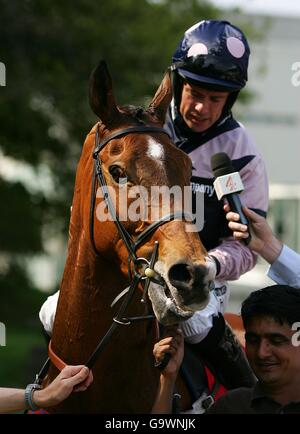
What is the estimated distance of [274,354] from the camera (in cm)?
404

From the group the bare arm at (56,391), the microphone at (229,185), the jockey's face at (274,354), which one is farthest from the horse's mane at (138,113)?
the bare arm at (56,391)

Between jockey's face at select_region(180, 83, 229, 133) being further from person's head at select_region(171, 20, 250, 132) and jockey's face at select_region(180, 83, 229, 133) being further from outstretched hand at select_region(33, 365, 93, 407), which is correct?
outstretched hand at select_region(33, 365, 93, 407)

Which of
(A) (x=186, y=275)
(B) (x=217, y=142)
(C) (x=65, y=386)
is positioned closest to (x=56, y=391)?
(C) (x=65, y=386)

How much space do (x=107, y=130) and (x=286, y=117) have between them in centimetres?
2901

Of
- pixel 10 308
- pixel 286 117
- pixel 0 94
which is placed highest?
pixel 0 94

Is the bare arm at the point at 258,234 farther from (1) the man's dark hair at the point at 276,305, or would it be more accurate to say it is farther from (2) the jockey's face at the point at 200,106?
(2) the jockey's face at the point at 200,106

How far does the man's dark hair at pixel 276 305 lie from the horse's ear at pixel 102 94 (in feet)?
3.64

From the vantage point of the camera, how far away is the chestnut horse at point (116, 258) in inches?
155

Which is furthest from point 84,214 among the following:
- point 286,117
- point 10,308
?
point 286,117

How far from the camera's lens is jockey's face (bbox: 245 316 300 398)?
157 inches

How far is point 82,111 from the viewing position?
1723cm

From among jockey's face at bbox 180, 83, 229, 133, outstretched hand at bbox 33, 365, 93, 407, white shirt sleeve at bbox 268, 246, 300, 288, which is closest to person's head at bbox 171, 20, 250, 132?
jockey's face at bbox 180, 83, 229, 133

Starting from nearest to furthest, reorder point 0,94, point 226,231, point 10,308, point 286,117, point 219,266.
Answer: point 219,266 < point 226,231 < point 0,94 < point 10,308 < point 286,117
